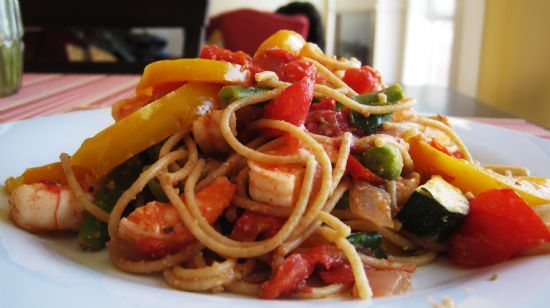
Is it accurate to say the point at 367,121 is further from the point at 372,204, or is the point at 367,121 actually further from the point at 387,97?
the point at 372,204

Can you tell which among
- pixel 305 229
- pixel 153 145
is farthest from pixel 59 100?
Result: pixel 305 229

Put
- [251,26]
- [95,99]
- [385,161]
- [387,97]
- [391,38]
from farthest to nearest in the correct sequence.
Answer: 1. [251,26]
2. [391,38]
3. [95,99]
4. [387,97]
5. [385,161]

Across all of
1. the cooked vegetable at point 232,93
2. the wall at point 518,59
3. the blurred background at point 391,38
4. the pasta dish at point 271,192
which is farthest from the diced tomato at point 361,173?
the wall at point 518,59

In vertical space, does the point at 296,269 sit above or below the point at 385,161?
below

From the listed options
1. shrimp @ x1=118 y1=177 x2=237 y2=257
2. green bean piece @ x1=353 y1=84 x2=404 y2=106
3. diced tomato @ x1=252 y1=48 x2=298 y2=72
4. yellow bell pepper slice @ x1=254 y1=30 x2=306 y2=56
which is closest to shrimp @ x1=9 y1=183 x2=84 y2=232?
shrimp @ x1=118 y1=177 x2=237 y2=257

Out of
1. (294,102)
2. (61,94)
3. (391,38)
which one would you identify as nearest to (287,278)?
(294,102)

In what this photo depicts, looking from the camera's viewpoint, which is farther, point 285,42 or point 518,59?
point 518,59

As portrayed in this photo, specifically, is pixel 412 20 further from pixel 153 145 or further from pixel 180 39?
pixel 153 145

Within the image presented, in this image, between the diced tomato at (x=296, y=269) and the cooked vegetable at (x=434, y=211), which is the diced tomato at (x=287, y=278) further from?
the cooked vegetable at (x=434, y=211)
